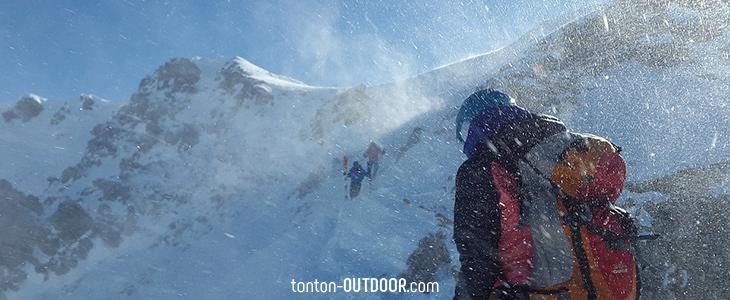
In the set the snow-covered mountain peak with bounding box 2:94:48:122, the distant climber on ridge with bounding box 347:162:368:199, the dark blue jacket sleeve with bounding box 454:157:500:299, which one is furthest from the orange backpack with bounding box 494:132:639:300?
the snow-covered mountain peak with bounding box 2:94:48:122

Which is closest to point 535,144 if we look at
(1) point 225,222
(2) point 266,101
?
(1) point 225,222

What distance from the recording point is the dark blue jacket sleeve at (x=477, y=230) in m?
1.79

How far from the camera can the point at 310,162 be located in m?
51.1


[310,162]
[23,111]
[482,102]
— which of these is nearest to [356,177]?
[482,102]

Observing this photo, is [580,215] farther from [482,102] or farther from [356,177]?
[356,177]

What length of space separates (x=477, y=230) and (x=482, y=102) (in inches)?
22.8

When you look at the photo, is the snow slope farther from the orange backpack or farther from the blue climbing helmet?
the blue climbing helmet

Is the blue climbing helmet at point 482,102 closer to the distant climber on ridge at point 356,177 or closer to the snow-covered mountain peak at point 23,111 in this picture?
the distant climber on ridge at point 356,177

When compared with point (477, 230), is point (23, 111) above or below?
above

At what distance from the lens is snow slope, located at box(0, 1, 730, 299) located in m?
20.6

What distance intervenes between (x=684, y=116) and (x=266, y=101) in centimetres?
6374

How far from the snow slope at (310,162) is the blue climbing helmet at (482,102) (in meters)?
1.06

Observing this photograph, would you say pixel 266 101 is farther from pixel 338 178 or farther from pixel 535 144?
pixel 535 144

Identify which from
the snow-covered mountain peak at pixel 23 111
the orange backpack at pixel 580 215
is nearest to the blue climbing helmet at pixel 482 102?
the orange backpack at pixel 580 215
